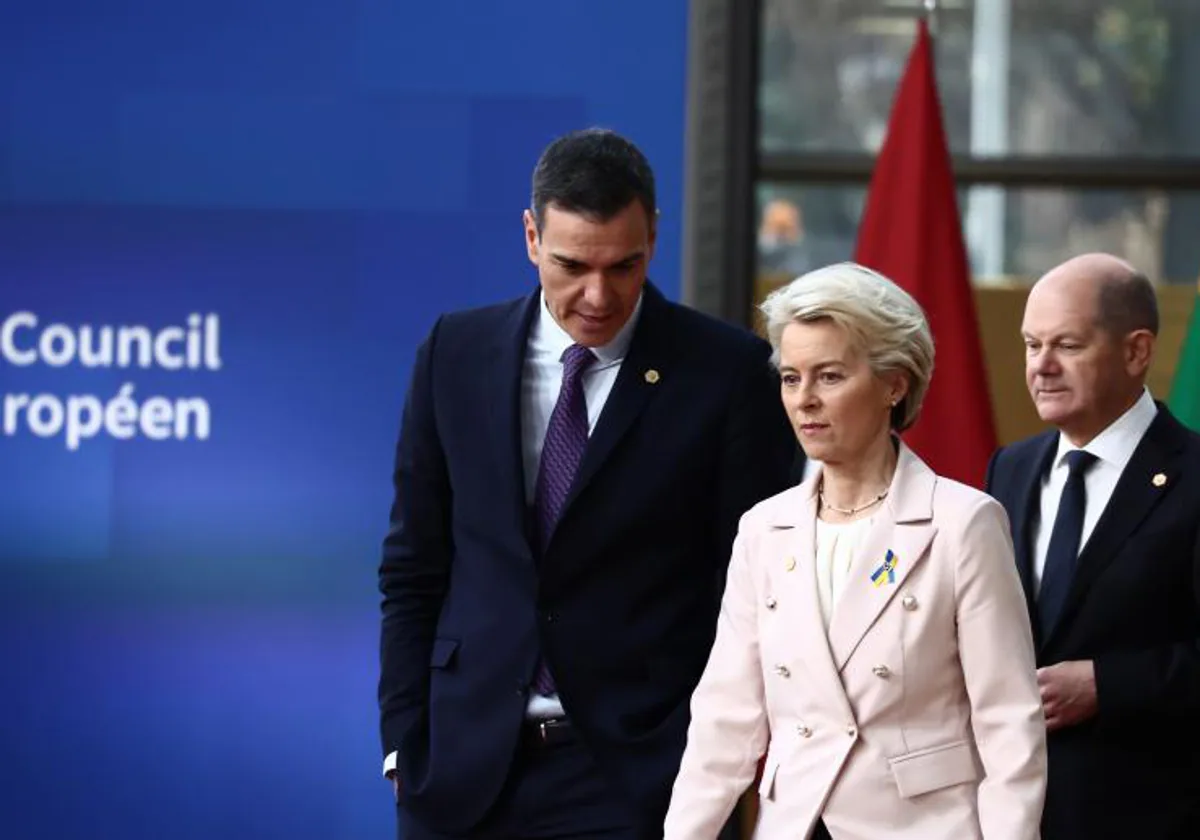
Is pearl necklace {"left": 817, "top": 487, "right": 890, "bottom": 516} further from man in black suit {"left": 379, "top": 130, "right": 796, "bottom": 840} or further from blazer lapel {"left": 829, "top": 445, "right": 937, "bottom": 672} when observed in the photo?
man in black suit {"left": 379, "top": 130, "right": 796, "bottom": 840}

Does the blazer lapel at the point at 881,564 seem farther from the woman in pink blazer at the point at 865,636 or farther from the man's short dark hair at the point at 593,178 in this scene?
the man's short dark hair at the point at 593,178

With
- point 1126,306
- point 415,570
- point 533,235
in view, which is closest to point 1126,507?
point 1126,306

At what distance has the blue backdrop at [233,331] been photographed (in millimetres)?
5695

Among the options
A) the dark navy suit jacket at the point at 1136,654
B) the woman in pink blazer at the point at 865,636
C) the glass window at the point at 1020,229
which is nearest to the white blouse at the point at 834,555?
the woman in pink blazer at the point at 865,636

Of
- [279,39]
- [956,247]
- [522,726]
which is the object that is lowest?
[522,726]

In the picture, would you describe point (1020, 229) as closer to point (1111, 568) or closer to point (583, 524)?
point (1111, 568)

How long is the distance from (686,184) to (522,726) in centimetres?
253

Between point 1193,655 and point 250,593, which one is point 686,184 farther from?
point 1193,655

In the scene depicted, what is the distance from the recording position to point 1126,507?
3732mm

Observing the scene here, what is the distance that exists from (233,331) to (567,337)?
219cm

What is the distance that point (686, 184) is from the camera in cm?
583

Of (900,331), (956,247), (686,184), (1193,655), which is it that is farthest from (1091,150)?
(900,331)

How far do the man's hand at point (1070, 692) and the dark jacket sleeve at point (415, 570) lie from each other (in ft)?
3.50

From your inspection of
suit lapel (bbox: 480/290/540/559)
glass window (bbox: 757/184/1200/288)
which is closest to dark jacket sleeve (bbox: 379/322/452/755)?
suit lapel (bbox: 480/290/540/559)
